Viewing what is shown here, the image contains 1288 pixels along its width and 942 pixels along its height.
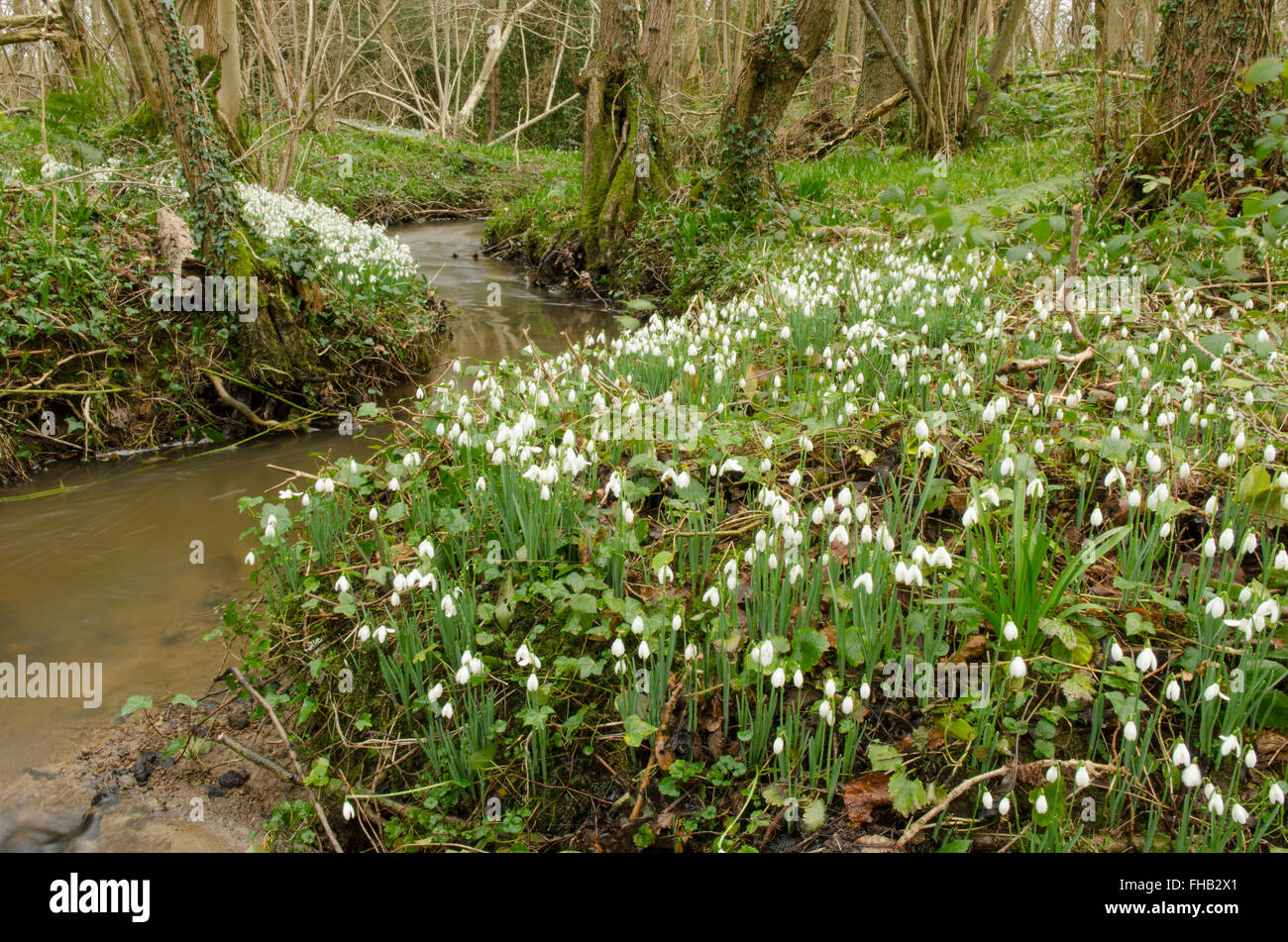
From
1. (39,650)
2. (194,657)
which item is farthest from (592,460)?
(39,650)

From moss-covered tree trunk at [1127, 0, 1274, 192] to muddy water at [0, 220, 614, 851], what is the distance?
515cm

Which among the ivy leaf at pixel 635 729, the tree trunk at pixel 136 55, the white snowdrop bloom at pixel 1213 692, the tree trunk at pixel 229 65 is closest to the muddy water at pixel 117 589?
the ivy leaf at pixel 635 729

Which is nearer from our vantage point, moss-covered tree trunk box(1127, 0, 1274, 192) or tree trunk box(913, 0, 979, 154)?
moss-covered tree trunk box(1127, 0, 1274, 192)

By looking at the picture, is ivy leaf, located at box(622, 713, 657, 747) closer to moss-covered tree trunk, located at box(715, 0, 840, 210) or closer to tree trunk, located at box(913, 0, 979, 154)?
moss-covered tree trunk, located at box(715, 0, 840, 210)

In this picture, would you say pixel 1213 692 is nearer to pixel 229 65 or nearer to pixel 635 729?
pixel 635 729

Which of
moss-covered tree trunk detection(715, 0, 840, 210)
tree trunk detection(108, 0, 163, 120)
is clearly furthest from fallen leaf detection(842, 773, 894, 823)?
tree trunk detection(108, 0, 163, 120)

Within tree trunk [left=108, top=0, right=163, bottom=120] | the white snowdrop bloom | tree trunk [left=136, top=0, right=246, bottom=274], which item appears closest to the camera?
the white snowdrop bloom

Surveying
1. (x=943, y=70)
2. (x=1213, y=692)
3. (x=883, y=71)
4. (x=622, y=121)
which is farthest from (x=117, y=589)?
(x=883, y=71)

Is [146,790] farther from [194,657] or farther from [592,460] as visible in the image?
[592,460]

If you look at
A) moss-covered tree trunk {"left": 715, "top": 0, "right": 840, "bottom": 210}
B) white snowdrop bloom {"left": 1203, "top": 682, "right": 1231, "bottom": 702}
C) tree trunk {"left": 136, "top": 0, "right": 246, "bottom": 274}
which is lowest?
white snowdrop bloom {"left": 1203, "top": 682, "right": 1231, "bottom": 702}

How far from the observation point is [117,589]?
4219 millimetres

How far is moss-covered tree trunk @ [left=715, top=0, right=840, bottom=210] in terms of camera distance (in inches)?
329

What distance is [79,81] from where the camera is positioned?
31.3 feet

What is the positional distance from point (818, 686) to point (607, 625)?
707 millimetres
